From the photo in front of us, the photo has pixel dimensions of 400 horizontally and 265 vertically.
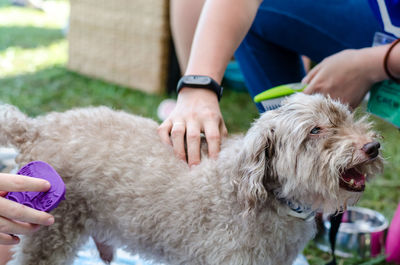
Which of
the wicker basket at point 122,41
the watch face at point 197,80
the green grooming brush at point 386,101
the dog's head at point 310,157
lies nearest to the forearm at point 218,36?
the watch face at point 197,80

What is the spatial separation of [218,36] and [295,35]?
1.89 feet

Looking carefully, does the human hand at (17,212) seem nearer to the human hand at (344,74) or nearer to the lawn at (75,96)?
the human hand at (344,74)

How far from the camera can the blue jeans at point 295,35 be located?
6.85 feet

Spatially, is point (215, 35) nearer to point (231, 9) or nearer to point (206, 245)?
point (231, 9)

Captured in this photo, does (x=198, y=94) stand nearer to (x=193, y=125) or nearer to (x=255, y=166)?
(x=193, y=125)

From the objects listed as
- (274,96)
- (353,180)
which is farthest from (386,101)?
(353,180)

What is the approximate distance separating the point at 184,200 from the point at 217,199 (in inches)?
4.1

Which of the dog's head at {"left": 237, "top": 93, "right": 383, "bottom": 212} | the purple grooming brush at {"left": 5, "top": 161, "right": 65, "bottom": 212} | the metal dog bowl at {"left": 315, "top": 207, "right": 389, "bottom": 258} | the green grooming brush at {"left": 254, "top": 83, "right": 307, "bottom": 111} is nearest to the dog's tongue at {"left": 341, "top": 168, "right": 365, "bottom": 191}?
the dog's head at {"left": 237, "top": 93, "right": 383, "bottom": 212}

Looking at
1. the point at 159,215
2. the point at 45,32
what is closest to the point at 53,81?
the point at 45,32

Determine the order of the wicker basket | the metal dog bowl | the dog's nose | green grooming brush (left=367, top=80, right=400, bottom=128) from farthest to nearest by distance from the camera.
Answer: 1. the wicker basket
2. the metal dog bowl
3. green grooming brush (left=367, top=80, right=400, bottom=128)
4. the dog's nose

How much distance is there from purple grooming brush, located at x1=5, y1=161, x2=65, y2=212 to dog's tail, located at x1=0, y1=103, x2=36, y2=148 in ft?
0.74

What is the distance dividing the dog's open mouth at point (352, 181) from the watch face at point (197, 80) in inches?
24.2

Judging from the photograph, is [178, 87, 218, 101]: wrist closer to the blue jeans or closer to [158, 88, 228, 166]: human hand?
[158, 88, 228, 166]: human hand

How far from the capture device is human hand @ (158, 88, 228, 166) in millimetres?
1554
